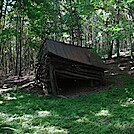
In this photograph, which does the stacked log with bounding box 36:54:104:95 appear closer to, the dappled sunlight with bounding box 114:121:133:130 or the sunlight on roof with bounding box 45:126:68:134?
the sunlight on roof with bounding box 45:126:68:134

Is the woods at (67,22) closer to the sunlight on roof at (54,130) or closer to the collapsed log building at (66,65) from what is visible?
the collapsed log building at (66,65)

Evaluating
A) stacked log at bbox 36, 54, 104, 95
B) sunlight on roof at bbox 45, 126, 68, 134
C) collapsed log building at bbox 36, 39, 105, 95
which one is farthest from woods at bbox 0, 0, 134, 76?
sunlight on roof at bbox 45, 126, 68, 134

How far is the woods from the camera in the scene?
893 centimetres

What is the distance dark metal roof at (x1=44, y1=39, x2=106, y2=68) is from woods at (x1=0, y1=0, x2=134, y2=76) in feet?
3.44

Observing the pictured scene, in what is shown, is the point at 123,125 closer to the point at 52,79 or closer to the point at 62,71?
the point at 52,79

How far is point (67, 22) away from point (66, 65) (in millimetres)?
10376

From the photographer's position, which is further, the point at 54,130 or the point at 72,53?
the point at 72,53

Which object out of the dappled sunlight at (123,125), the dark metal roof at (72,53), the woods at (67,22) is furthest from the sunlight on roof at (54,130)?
the dark metal roof at (72,53)

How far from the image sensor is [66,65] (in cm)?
1311

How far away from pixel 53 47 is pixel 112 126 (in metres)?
8.91

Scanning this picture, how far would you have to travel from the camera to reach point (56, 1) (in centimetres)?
2459

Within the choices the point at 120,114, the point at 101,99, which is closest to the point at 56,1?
the point at 101,99

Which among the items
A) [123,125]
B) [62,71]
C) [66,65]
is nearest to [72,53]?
[66,65]

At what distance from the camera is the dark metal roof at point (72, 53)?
12.7 meters
